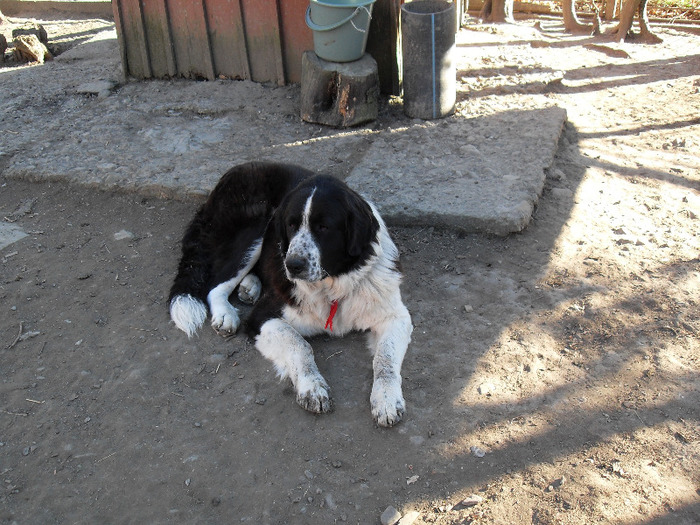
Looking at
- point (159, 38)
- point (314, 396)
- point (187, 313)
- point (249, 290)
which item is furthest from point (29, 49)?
point (314, 396)

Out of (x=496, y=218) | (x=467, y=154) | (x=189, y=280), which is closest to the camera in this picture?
(x=189, y=280)

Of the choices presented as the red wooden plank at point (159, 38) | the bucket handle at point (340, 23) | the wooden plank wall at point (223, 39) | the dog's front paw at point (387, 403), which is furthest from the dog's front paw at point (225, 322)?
the red wooden plank at point (159, 38)

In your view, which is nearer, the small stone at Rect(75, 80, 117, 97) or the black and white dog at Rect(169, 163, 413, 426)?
the black and white dog at Rect(169, 163, 413, 426)

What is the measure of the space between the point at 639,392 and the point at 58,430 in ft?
9.71

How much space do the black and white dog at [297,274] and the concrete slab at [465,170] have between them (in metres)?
0.84

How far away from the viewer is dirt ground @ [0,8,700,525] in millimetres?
2834

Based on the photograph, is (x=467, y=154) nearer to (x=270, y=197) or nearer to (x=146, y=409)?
(x=270, y=197)

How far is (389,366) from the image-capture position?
3391 mm

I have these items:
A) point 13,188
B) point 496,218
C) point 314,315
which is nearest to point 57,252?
point 13,188

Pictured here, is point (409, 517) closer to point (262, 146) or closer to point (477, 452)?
point (477, 452)

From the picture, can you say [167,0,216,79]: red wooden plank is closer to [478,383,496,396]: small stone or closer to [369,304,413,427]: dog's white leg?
[369,304,413,427]: dog's white leg

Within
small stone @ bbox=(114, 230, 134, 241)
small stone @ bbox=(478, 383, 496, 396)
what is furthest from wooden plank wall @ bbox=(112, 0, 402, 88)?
small stone @ bbox=(478, 383, 496, 396)

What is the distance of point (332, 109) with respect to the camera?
236 inches

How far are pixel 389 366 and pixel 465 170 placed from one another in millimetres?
2273
